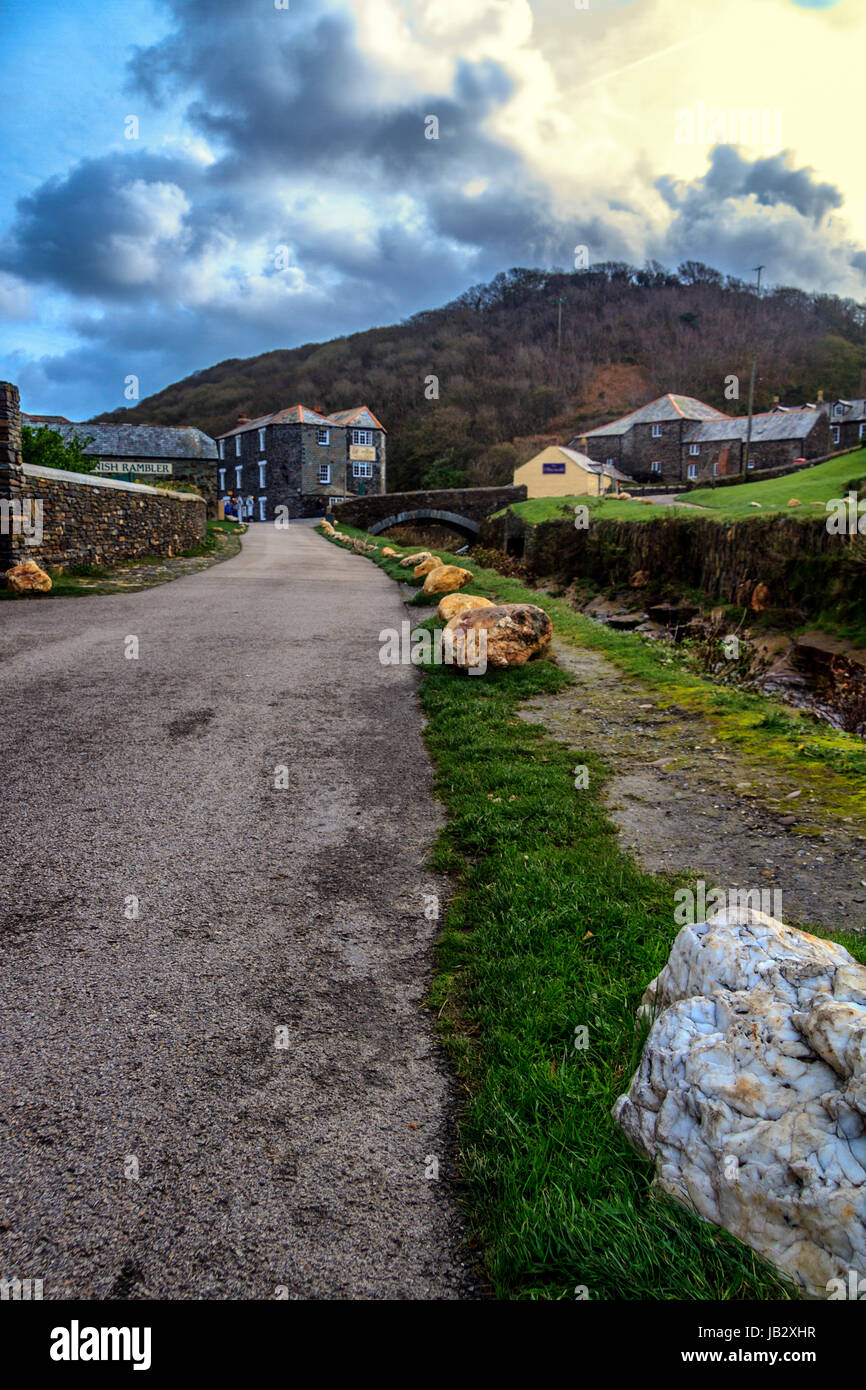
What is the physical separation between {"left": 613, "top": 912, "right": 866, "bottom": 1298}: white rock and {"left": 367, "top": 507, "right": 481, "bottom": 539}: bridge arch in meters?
51.2

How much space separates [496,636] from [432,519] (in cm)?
4707

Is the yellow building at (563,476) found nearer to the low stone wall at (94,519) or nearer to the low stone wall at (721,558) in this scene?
the low stone wall at (721,558)

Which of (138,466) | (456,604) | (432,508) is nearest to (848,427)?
(432,508)

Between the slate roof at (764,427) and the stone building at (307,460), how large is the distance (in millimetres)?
30749

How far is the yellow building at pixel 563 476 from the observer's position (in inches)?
2504

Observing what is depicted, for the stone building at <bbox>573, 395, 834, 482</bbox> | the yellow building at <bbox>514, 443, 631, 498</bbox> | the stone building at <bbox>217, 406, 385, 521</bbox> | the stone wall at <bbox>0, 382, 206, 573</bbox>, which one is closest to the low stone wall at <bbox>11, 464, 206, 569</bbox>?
the stone wall at <bbox>0, 382, 206, 573</bbox>

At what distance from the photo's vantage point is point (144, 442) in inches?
2437

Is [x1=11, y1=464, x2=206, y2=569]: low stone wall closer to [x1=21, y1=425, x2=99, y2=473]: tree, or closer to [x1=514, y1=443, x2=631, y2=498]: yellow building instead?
[x1=21, y1=425, x2=99, y2=473]: tree

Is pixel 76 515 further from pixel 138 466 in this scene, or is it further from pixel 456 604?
pixel 138 466

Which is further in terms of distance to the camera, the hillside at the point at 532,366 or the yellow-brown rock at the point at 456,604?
the hillside at the point at 532,366

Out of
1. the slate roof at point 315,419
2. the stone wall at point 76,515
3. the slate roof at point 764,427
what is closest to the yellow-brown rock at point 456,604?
the stone wall at point 76,515
